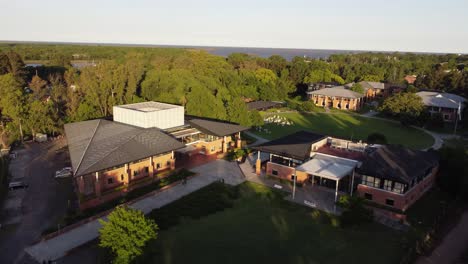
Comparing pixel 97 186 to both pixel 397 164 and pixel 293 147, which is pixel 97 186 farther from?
pixel 397 164

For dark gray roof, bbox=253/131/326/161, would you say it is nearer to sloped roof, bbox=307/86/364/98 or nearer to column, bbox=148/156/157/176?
column, bbox=148/156/157/176

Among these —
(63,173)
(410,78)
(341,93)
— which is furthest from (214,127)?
(410,78)

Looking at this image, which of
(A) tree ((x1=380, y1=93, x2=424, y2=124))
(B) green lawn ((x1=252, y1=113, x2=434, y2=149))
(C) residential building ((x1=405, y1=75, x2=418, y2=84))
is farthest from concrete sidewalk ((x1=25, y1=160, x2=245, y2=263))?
(C) residential building ((x1=405, y1=75, x2=418, y2=84))

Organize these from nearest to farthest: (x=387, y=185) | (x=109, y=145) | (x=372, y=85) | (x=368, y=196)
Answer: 1. (x=387, y=185)
2. (x=368, y=196)
3. (x=109, y=145)
4. (x=372, y=85)

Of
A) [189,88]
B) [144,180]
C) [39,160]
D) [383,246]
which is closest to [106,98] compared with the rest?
[189,88]

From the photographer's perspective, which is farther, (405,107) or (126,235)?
(405,107)

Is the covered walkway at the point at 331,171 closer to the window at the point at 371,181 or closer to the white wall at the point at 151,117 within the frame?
the window at the point at 371,181

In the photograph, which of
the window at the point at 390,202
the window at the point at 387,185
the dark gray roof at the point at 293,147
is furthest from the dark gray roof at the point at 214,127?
the window at the point at 390,202
